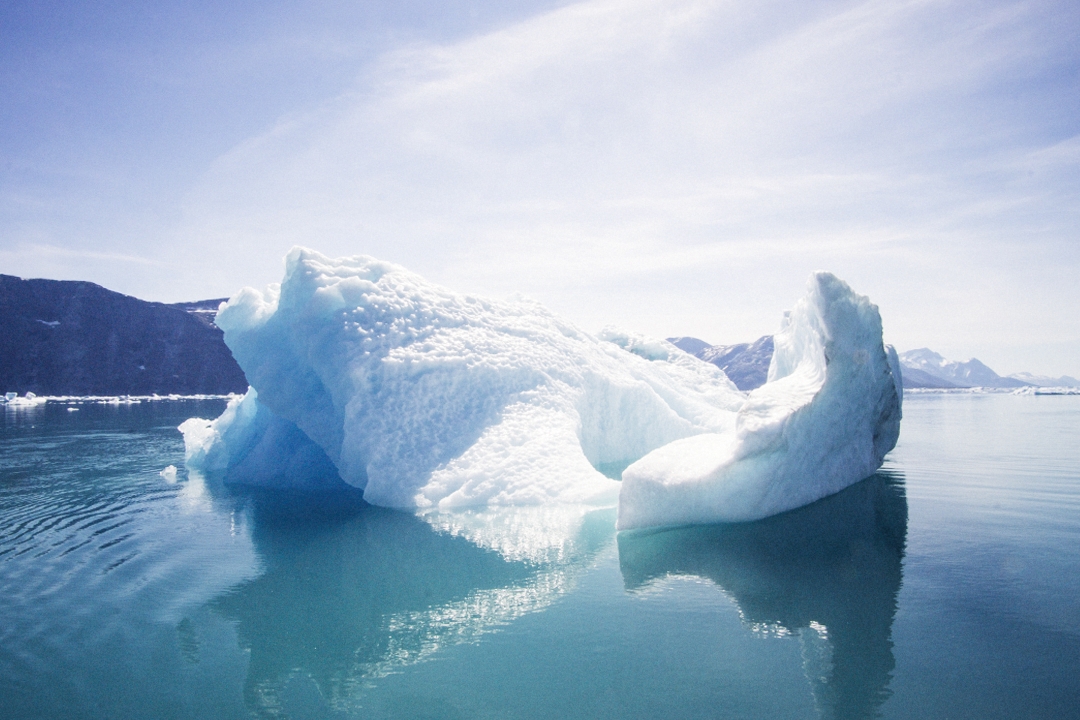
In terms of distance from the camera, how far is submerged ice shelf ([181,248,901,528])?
24.3 ft

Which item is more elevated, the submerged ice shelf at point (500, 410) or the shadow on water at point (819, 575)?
the submerged ice shelf at point (500, 410)

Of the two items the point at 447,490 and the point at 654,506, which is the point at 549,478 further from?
the point at 654,506

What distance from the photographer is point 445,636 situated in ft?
15.1

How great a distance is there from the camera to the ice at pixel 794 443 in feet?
23.4

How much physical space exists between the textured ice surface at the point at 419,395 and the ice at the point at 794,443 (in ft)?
5.05

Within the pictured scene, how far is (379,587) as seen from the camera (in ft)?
18.7

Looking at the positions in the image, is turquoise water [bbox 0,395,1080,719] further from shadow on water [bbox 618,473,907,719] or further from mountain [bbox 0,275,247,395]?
mountain [bbox 0,275,247,395]

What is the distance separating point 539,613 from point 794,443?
4.09 meters

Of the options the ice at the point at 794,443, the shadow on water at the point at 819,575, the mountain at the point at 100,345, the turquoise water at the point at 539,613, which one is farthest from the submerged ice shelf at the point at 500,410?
the mountain at the point at 100,345

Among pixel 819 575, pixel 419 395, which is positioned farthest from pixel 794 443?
pixel 419 395

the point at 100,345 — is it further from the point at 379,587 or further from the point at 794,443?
the point at 794,443

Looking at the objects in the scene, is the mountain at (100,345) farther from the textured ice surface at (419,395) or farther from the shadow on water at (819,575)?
the shadow on water at (819,575)

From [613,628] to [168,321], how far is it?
88837mm

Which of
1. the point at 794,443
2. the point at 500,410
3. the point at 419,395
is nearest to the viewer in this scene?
the point at 794,443
